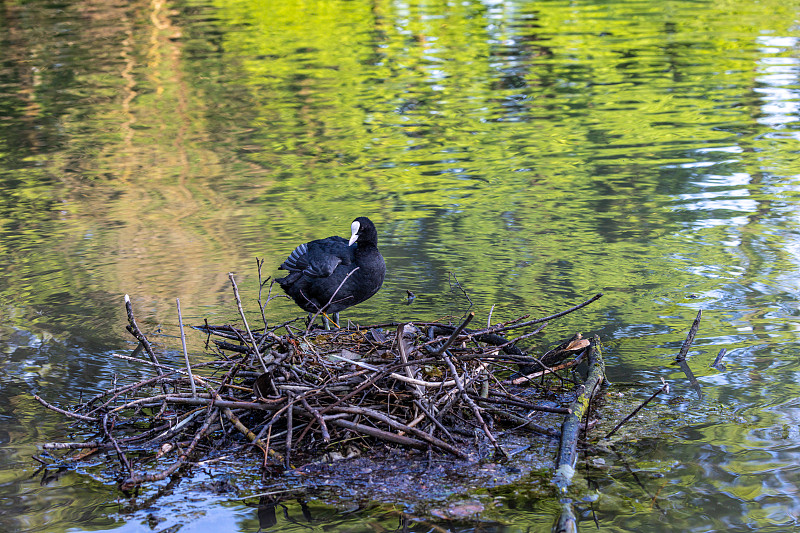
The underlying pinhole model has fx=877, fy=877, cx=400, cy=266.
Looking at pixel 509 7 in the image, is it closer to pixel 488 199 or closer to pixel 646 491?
pixel 488 199

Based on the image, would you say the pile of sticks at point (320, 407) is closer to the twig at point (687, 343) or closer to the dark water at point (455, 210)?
the dark water at point (455, 210)

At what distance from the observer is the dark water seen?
481cm

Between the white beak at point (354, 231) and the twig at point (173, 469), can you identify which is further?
the white beak at point (354, 231)

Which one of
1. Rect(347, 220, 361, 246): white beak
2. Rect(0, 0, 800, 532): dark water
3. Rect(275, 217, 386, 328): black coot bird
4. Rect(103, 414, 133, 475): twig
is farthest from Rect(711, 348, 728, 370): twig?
Rect(103, 414, 133, 475): twig

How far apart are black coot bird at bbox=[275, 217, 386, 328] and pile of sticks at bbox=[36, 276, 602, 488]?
107 cm

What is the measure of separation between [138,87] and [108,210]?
7.76m

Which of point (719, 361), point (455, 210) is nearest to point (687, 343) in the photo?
point (719, 361)

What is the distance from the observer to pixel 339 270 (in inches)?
253

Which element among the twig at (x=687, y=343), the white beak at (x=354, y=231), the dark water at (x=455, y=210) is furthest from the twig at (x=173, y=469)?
the twig at (x=687, y=343)

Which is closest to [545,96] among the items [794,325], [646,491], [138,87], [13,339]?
[138,87]

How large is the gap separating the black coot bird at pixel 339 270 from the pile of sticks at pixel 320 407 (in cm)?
107

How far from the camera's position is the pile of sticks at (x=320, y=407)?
4566 mm

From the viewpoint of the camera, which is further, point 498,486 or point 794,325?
point 794,325

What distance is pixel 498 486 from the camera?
4484mm
